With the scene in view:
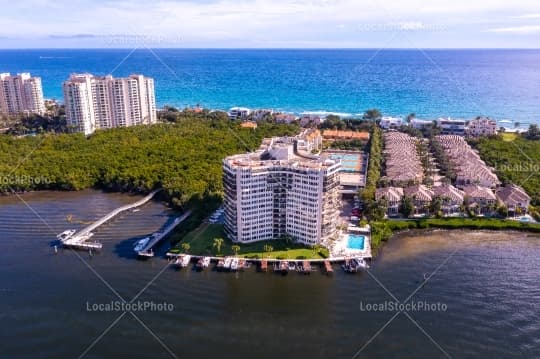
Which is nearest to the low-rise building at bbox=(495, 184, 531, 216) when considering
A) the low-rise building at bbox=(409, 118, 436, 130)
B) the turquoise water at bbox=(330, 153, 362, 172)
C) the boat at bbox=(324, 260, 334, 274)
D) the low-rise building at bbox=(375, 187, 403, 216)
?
the low-rise building at bbox=(375, 187, 403, 216)

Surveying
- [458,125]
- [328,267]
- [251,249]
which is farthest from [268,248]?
[458,125]

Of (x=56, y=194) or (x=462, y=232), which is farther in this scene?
(x=56, y=194)

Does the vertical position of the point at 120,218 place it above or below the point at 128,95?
below

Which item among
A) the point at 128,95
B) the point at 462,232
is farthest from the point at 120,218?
the point at 128,95

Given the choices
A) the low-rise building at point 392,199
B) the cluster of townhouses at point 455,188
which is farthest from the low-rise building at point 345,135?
the low-rise building at point 392,199

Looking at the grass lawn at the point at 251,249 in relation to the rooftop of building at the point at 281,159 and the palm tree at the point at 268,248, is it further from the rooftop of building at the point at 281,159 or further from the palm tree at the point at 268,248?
the rooftop of building at the point at 281,159

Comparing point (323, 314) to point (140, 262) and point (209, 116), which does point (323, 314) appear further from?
point (209, 116)

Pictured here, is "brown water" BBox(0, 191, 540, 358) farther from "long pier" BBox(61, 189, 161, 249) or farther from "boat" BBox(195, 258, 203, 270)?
"long pier" BBox(61, 189, 161, 249)

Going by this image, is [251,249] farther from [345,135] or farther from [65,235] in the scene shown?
[345,135]
